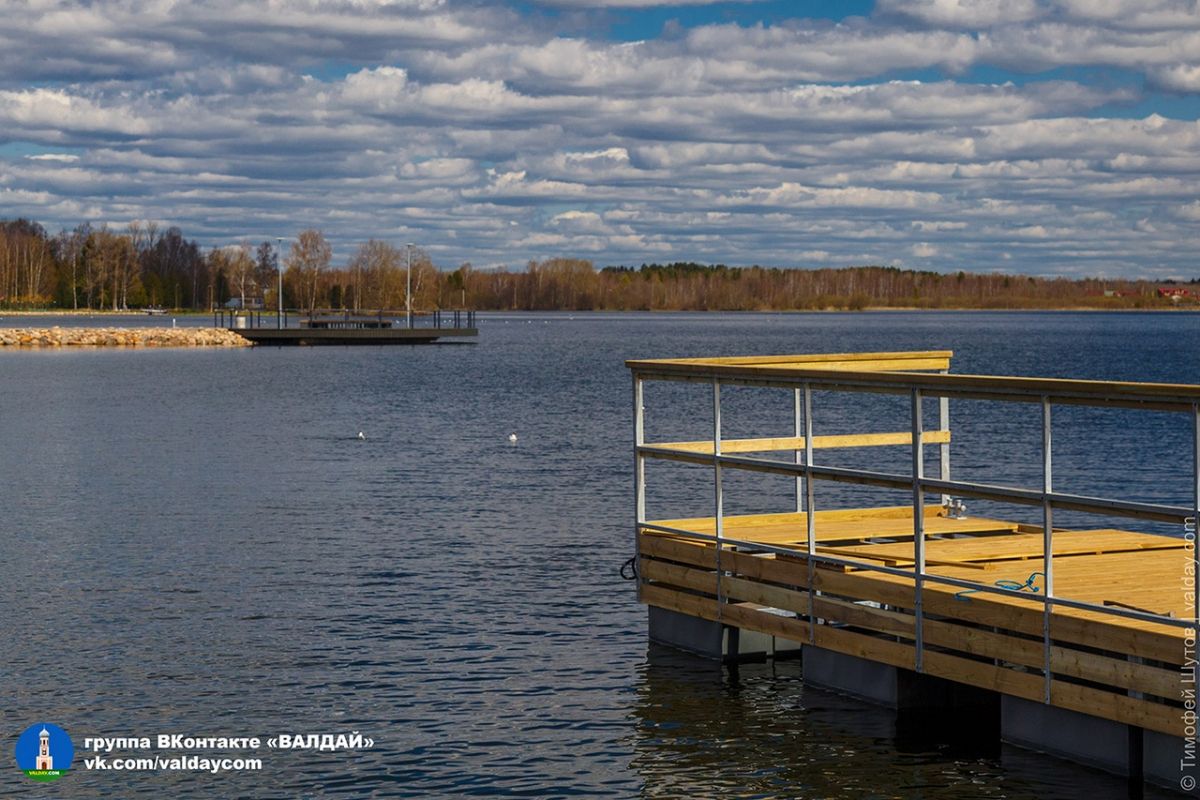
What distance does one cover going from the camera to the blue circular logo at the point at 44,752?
49.1 ft

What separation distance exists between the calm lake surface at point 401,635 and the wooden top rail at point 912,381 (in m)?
3.46

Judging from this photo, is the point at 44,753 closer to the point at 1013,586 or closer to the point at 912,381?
the point at 912,381

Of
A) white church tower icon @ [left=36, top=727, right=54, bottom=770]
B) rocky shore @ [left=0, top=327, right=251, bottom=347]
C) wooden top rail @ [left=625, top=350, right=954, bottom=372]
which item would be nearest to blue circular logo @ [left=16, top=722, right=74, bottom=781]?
white church tower icon @ [left=36, top=727, right=54, bottom=770]

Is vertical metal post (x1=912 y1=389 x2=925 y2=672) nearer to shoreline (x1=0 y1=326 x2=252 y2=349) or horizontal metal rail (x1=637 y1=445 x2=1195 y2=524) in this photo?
horizontal metal rail (x1=637 y1=445 x2=1195 y2=524)

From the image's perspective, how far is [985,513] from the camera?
33.2 metres

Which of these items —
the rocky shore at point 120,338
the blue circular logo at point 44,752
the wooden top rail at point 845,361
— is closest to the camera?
the blue circular logo at point 44,752

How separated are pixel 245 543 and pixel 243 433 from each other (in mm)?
26329

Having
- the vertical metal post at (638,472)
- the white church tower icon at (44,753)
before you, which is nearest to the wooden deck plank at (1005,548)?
the vertical metal post at (638,472)

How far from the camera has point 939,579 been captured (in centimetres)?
1459

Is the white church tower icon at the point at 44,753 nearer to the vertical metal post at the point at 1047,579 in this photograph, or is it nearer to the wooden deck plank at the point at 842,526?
the wooden deck plank at the point at 842,526

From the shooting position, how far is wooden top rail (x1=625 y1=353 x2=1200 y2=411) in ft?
40.4

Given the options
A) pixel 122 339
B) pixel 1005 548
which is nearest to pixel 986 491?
pixel 1005 548

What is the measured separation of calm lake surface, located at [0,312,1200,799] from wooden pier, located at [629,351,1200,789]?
0.53 m

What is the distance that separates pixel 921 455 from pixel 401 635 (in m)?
8.34
